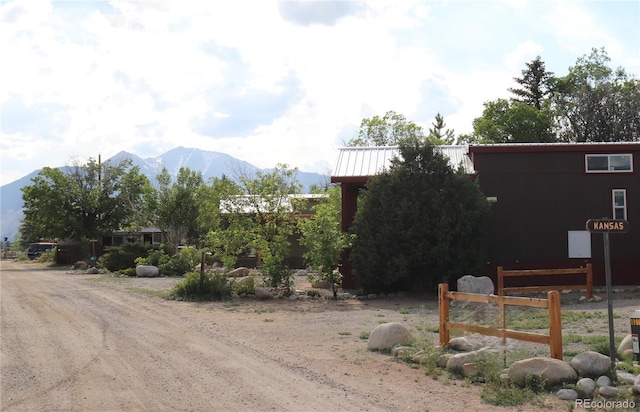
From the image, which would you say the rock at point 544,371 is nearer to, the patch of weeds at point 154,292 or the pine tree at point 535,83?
the patch of weeds at point 154,292

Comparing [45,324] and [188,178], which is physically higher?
[188,178]

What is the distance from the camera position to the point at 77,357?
977 centimetres

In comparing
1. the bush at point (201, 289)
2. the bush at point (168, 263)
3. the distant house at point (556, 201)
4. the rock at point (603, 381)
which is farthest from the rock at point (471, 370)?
the bush at point (168, 263)

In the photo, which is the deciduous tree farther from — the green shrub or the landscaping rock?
the landscaping rock

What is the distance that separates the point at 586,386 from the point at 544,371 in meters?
0.52

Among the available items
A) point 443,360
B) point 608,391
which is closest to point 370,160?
point 443,360

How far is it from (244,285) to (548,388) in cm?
1367

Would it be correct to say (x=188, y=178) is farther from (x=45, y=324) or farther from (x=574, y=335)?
(x=574, y=335)

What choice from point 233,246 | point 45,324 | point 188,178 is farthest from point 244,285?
point 188,178

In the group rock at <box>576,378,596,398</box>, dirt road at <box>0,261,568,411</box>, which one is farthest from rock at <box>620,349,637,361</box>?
dirt road at <box>0,261,568,411</box>

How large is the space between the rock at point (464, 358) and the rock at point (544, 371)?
0.75 m

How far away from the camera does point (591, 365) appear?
7.77m

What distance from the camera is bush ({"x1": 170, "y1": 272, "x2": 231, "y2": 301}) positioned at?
19.3 m

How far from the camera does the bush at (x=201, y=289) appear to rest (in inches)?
759
